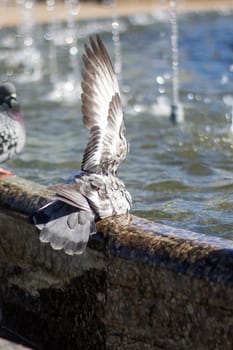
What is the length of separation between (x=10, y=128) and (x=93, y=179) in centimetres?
191

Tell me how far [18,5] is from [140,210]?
904 inches

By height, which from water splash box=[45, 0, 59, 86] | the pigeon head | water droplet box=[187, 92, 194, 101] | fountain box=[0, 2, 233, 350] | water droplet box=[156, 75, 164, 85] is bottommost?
water splash box=[45, 0, 59, 86]

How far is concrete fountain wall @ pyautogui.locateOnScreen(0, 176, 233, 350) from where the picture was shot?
355 centimetres

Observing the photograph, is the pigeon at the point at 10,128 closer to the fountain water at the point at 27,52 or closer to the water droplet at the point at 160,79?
the water droplet at the point at 160,79

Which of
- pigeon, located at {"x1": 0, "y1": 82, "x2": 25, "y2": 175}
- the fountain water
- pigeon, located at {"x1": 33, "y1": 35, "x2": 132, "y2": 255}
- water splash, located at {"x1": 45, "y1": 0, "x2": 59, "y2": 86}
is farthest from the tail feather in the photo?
the fountain water

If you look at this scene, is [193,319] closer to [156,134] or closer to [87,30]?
[156,134]

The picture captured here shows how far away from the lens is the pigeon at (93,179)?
3.93 metres

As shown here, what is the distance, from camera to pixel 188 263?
3602 millimetres

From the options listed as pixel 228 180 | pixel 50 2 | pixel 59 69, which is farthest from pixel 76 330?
pixel 50 2

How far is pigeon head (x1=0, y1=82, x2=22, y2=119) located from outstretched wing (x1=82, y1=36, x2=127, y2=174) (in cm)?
158

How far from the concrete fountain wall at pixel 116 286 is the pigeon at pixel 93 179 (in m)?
0.12

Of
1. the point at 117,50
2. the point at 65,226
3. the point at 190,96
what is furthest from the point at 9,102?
the point at 117,50

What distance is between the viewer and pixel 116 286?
396 centimetres

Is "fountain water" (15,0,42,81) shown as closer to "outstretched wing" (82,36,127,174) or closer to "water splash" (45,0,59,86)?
"water splash" (45,0,59,86)
